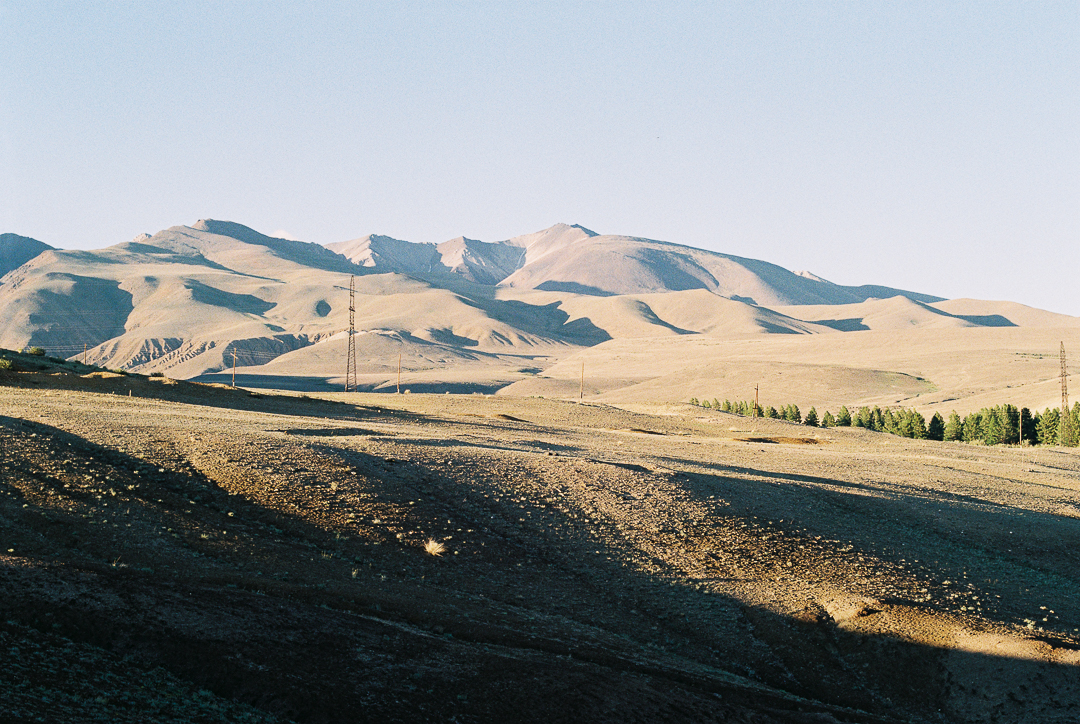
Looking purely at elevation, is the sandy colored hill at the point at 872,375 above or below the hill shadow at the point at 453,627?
above

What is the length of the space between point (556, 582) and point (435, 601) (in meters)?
3.40

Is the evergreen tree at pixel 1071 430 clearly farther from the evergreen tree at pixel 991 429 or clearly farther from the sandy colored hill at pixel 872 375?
the sandy colored hill at pixel 872 375

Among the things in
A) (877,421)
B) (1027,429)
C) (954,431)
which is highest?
(1027,429)

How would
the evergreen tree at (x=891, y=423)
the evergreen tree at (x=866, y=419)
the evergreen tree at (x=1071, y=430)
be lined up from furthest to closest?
1. the evergreen tree at (x=866, y=419)
2. the evergreen tree at (x=891, y=423)
3. the evergreen tree at (x=1071, y=430)

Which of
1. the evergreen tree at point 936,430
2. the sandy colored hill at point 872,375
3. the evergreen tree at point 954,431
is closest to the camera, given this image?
the evergreen tree at point 936,430

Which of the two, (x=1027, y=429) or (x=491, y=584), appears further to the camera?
(x=1027, y=429)

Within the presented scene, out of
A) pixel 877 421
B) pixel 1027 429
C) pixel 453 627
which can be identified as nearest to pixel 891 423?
pixel 877 421

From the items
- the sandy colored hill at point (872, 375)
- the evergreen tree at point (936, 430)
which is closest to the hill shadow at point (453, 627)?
the evergreen tree at point (936, 430)

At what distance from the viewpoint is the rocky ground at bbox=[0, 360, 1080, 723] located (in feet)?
36.1

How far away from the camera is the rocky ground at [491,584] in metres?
11.0

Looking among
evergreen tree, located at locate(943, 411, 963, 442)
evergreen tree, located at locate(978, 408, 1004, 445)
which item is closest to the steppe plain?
evergreen tree, located at locate(978, 408, 1004, 445)

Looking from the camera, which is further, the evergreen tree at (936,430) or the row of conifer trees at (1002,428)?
the evergreen tree at (936,430)

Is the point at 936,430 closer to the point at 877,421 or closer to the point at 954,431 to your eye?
the point at 954,431

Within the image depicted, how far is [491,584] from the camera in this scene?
57.5 ft
